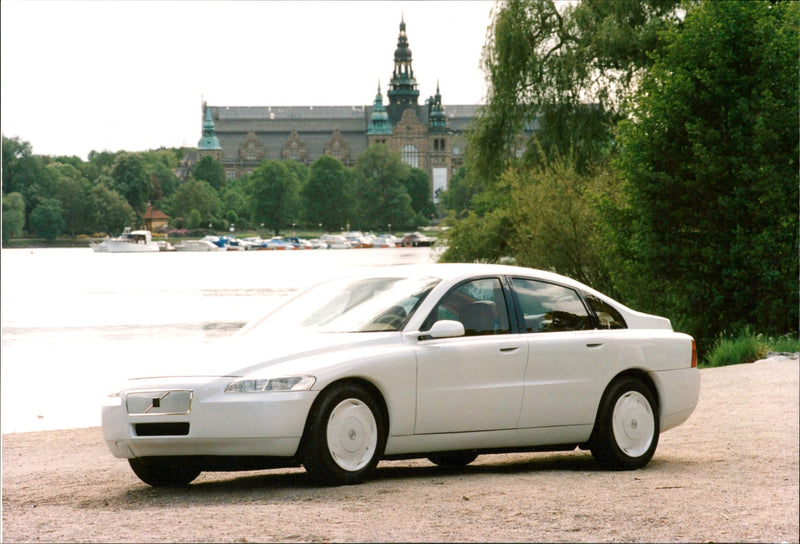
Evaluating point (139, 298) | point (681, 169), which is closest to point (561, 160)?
point (681, 169)

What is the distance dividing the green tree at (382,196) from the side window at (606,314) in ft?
603

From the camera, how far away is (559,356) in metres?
9.07

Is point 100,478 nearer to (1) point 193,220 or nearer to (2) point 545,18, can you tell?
(2) point 545,18

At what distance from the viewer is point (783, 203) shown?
24.7m

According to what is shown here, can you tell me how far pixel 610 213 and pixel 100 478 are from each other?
753 inches

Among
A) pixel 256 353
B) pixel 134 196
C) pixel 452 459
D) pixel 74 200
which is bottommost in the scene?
pixel 452 459

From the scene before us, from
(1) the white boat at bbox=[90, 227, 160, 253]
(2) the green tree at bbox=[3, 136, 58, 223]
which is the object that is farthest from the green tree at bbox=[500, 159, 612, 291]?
(1) the white boat at bbox=[90, 227, 160, 253]

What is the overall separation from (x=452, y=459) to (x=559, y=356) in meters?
1.26

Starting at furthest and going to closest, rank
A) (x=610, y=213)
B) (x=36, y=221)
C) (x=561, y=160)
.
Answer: (x=36, y=221)
(x=561, y=160)
(x=610, y=213)

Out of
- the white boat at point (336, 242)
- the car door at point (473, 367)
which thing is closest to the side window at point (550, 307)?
the car door at point (473, 367)

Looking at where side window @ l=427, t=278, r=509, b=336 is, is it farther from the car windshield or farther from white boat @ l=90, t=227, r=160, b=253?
white boat @ l=90, t=227, r=160, b=253

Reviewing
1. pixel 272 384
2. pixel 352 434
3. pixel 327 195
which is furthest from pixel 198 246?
pixel 272 384

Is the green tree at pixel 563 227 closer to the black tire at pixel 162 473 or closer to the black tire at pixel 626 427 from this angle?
the black tire at pixel 626 427

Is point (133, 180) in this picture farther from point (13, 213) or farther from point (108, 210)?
point (13, 213)
